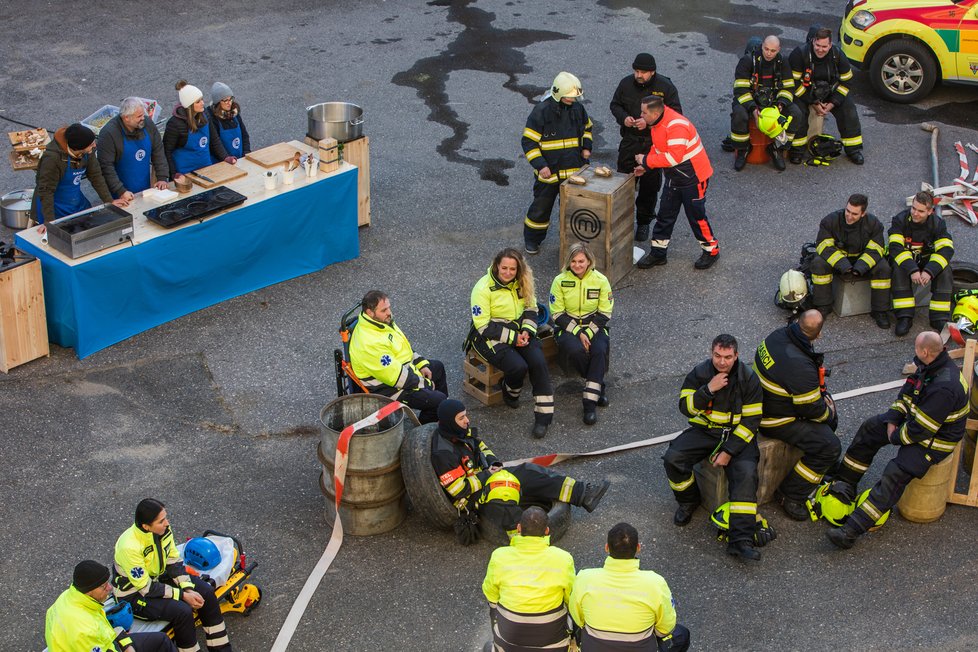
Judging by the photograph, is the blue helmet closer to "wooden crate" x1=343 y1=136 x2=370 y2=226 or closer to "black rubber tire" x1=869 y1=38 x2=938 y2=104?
"wooden crate" x1=343 y1=136 x2=370 y2=226

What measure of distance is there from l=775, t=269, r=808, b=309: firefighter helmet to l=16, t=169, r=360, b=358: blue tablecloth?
163 inches

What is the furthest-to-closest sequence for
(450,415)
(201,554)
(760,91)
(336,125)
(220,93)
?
(760,91), (336,125), (220,93), (450,415), (201,554)

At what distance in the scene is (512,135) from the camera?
548 inches

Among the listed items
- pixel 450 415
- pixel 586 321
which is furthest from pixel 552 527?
pixel 586 321

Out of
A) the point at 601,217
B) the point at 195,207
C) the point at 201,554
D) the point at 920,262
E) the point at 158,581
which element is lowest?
the point at 201,554

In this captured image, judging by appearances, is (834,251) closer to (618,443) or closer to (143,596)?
(618,443)

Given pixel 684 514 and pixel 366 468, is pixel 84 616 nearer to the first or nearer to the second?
pixel 366 468

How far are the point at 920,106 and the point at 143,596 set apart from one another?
12.2m

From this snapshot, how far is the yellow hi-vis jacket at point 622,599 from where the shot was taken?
5977 mm

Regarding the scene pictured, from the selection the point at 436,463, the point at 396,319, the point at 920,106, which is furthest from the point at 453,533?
the point at 920,106

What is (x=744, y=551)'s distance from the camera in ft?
25.2

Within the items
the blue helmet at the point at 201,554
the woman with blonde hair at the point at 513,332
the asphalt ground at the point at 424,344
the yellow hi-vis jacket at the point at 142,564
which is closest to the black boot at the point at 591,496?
the asphalt ground at the point at 424,344

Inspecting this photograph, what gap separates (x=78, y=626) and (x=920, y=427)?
17.8 ft

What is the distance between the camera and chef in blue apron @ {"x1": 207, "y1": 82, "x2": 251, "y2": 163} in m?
11.2
